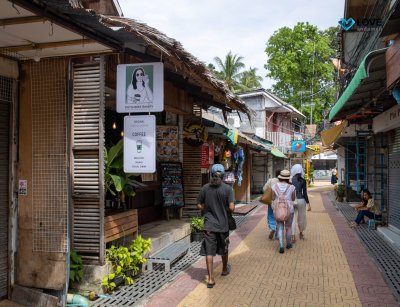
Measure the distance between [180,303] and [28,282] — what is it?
80.1 inches

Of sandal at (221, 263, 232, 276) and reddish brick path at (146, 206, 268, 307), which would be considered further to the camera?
sandal at (221, 263, 232, 276)

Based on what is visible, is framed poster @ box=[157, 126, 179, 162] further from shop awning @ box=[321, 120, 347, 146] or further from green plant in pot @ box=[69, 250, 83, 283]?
shop awning @ box=[321, 120, 347, 146]

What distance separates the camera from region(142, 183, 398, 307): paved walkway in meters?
5.79

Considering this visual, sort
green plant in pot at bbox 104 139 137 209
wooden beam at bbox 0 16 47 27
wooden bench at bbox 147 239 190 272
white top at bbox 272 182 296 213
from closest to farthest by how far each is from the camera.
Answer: wooden beam at bbox 0 16 47 27
green plant in pot at bbox 104 139 137 209
wooden bench at bbox 147 239 190 272
white top at bbox 272 182 296 213

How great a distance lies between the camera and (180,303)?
5.70 metres

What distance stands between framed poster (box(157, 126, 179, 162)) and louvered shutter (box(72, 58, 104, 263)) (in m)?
4.04

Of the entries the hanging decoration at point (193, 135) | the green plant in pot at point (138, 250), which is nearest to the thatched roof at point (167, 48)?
the green plant in pot at point (138, 250)

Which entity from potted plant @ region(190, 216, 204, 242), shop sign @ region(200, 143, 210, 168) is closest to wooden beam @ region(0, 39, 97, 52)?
potted plant @ region(190, 216, 204, 242)

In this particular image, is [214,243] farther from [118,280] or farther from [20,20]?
[20,20]

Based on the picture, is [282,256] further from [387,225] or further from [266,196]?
[387,225]

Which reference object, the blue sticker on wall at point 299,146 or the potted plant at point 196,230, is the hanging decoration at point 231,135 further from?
the blue sticker on wall at point 299,146

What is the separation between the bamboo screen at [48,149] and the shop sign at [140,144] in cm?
86

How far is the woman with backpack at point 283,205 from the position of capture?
880 centimetres

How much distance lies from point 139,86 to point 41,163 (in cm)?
170
